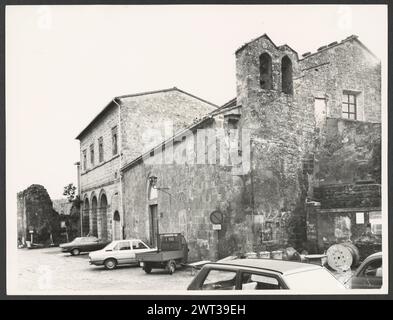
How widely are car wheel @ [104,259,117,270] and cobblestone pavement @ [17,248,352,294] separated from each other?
2.7 inches

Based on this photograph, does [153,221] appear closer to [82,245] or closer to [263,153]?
[82,245]

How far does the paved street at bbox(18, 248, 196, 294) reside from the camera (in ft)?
22.5

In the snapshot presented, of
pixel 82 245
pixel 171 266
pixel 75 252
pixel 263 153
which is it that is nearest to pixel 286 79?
pixel 263 153

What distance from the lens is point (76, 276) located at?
23.0ft

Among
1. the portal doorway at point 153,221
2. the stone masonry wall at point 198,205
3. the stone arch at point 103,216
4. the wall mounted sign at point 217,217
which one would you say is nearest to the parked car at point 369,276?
the stone masonry wall at point 198,205

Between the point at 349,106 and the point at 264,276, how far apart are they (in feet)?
14.2

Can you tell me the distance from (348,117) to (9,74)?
19.5ft

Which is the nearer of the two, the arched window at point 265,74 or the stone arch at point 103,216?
the arched window at point 265,74

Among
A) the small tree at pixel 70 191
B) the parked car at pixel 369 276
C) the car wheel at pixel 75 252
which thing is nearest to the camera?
the parked car at pixel 369 276

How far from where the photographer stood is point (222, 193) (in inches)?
298

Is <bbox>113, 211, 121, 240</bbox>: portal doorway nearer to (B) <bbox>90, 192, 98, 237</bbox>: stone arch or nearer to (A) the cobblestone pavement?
(B) <bbox>90, 192, 98, 237</bbox>: stone arch

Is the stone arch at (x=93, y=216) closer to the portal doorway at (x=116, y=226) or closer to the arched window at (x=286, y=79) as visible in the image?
the portal doorway at (x=116, y=226)

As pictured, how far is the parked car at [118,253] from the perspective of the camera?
7383 mm
